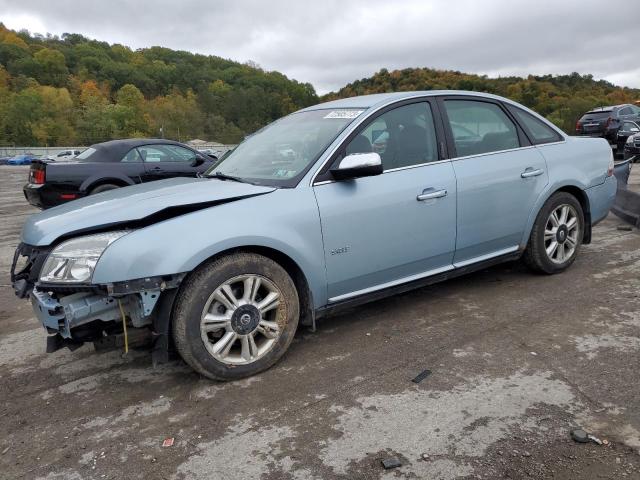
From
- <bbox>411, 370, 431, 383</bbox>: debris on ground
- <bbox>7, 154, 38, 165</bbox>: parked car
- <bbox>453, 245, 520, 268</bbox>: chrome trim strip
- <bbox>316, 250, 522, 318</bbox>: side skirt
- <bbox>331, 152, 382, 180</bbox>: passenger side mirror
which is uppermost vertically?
<bbox>7, 154, 38, 165</bbox>: parked car

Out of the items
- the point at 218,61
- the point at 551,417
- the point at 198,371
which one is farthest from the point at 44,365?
the point at 218,61

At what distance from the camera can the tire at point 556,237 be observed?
4.34m

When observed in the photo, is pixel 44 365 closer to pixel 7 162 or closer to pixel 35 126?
pixel 7 162

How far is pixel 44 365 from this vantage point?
3.38m

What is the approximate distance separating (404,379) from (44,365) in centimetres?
230

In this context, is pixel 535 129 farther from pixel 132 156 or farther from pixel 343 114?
pixel 132 156

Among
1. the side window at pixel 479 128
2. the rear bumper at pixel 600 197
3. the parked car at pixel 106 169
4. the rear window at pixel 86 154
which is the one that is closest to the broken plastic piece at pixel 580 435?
the side window at pixel 479 128

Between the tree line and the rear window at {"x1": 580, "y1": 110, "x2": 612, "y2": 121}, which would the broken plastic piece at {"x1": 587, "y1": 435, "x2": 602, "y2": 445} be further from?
the tree line

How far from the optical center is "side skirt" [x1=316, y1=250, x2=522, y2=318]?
131 inches

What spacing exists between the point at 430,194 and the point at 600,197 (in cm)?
213

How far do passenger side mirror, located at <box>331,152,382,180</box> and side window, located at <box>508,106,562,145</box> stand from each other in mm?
1818

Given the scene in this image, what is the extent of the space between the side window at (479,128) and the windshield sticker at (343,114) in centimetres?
78

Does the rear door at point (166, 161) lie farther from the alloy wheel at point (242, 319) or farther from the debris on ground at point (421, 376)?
the debris on ground at point (421, 376)

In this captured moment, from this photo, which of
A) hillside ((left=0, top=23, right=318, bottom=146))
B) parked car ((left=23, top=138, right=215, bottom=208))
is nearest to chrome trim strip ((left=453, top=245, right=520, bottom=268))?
parked car ((left=23, top=138, right=215, bottom=208))
